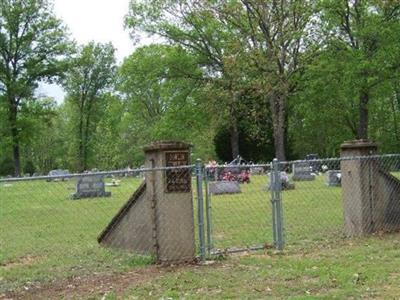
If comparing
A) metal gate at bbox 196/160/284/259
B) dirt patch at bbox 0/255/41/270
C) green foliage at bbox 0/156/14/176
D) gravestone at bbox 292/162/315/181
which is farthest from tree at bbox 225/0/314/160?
green foliage at bbox 0/156/14/176

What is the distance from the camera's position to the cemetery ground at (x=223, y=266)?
22.8 ft

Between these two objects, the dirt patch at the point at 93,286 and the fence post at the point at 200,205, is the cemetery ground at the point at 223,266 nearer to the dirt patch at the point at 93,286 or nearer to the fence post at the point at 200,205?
the dirt patch at the point at 93,286

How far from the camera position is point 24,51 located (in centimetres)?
4941

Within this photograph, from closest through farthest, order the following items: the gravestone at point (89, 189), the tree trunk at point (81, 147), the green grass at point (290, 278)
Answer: the green grass at point (290, 278)
the gravestone at point (89, 189)
the tree trunk at point (81, 147)

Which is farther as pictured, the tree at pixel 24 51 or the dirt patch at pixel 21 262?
the tree at pixel 24 51

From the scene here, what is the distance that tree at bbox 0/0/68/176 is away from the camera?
48.4 metres

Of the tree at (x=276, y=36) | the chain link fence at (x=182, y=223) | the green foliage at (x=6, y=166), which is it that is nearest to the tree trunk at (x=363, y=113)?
the tree at (x=276, y=36)

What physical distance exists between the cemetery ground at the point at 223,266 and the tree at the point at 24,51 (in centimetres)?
3505

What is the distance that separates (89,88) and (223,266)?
2403 inches

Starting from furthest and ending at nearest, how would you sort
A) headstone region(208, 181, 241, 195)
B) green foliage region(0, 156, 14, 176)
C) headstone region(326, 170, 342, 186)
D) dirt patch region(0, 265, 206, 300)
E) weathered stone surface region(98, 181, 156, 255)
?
green foliage region(0, 156, 14, 176) → headstone region(326, 170, 342, 186) → headstone region(208, 181, 241, 195) → weathered stone surface region(98, 181, 156, 255) → dirt patch region(0, 265, 206, 300)

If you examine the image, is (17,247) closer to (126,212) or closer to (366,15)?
(126,212)

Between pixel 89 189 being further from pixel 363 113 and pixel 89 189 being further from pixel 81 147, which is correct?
pixel 81 147

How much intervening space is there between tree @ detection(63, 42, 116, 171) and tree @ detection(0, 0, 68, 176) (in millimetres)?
13330

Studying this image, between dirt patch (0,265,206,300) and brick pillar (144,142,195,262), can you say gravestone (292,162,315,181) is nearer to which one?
brick pillar (144,142,195,262)
